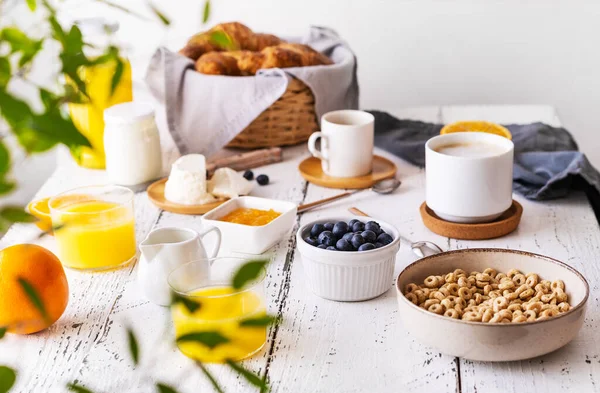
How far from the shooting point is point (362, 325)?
1.06 metres

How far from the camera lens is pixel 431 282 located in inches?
41.5

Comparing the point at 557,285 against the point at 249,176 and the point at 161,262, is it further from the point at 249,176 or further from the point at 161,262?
the point at 249,176

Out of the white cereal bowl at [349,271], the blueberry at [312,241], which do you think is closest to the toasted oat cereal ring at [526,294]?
the white cereal bowl at [349,271]

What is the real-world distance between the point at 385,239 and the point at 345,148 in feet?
1.73

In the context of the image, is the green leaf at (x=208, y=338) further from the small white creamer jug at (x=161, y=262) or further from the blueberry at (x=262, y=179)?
the blueberry at (x=262, y=179)

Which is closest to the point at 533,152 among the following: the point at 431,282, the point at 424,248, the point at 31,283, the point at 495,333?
the point at 424,248

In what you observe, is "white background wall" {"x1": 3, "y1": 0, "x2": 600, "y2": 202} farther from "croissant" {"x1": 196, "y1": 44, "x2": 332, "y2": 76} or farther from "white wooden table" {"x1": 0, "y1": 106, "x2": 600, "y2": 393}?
"white wooden table" {"x1": 0, "y1": 106, "x2": 600, "y2": 393}

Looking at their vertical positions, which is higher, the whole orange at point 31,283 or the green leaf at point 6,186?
the green leaf at point 6,186

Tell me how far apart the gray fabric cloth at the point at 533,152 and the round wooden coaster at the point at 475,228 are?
0.18m

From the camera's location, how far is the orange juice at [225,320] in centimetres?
94

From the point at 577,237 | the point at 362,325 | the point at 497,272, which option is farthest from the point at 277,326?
the point at 577,237

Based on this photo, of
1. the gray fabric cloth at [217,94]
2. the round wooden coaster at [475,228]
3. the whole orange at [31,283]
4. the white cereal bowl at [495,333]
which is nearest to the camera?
the white cereal bowl at [495,333]

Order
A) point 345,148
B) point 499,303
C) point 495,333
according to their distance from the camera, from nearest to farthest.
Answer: point 495,333 → point 499,303 → point 345,148

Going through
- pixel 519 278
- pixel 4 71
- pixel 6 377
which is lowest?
pixel 519 278
